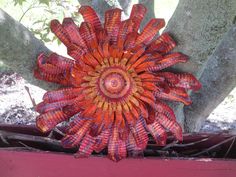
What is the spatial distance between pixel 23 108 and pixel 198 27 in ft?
5.14

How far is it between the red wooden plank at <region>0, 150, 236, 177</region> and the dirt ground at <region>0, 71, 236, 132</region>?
44.0 inches

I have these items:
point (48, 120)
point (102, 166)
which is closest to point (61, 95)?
point (48, 120)

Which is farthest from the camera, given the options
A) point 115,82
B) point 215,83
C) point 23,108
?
point 23,108

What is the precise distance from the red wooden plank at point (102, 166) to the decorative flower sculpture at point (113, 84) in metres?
0.03

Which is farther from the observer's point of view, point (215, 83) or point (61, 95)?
point (215, 83)

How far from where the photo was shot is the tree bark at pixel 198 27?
0.85 meters

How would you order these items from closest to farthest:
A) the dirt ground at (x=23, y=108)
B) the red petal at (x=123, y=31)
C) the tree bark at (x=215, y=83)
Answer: the red petal at (x=123, y=31), the tree bark at (x=215, y=83), the dirt ground at (x=23, y=108)

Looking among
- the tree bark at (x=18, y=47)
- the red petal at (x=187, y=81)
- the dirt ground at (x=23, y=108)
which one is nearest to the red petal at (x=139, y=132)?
the red petal at (x=187, y=81)

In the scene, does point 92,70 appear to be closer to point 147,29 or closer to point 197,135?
point 147,29

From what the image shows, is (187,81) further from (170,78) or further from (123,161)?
(123,161)

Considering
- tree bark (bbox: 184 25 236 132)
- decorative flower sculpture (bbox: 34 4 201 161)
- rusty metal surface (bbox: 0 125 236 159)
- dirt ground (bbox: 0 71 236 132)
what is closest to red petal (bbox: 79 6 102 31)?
decorative flower sculpture (bbox: 34 4 201 161)

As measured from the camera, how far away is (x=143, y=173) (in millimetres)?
850

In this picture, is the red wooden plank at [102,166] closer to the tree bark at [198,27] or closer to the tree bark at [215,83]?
the tree bark at [198,27]

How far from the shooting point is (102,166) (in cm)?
85
